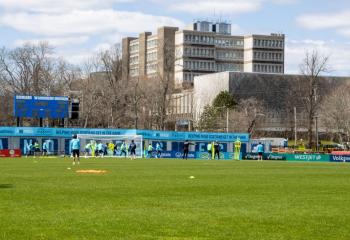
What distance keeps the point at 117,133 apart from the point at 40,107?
35.2 ft

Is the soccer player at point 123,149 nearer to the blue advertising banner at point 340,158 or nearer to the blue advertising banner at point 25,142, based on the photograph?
the blue advertising banner at point 25,142

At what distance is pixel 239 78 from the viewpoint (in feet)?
509

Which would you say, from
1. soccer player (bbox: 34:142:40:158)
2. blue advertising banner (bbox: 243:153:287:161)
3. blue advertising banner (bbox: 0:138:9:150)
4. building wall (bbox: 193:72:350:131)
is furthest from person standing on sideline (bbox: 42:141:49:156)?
building wall (bbox: 193:72:350:131)

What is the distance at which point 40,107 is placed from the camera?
271ft

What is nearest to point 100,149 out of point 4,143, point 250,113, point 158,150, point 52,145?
point 158,150

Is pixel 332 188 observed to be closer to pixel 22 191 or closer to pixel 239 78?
pixel 22 191

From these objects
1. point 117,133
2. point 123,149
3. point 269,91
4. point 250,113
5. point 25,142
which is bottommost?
point 123,149

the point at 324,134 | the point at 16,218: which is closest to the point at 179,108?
the point at 324,134

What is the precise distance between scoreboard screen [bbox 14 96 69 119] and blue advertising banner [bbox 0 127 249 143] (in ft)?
12.3

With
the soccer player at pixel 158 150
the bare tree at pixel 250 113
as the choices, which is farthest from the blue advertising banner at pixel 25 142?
the bare tree at pixel 250 113

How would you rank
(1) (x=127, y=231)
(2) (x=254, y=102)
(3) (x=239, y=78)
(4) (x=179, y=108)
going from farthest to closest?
(4) (x=179, y=108), (3) (x=239, y=78), (2) (x=254, y=102), (1) (x=127, y=231)

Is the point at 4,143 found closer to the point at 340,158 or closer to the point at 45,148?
the point at 45,148

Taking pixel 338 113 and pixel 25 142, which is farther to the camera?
pixel 338 113

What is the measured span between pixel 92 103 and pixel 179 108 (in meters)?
53.2
